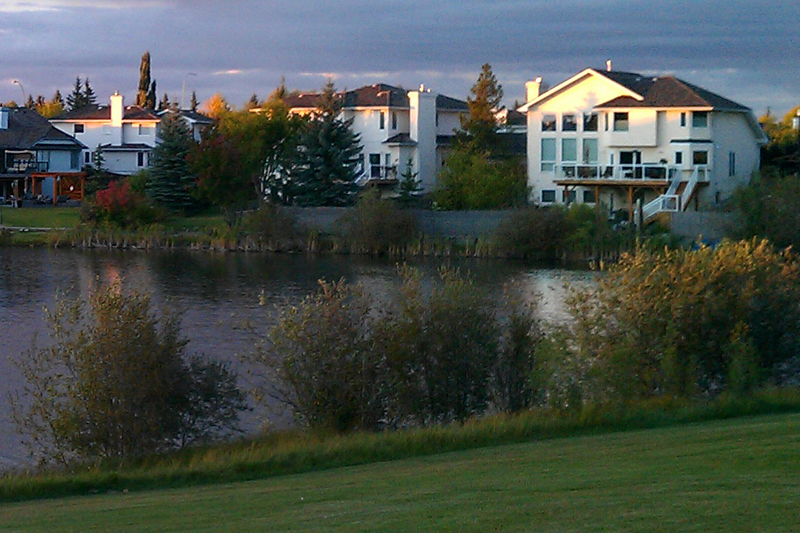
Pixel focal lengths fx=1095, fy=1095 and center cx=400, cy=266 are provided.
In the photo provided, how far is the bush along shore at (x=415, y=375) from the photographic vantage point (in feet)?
61.1

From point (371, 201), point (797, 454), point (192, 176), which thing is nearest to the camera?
point (797, 454)

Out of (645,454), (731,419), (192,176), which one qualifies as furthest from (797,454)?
(192,176)

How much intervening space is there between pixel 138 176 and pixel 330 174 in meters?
16.2

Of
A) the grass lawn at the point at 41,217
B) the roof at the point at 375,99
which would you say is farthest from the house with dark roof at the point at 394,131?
the grass lawn at the point at 41,217

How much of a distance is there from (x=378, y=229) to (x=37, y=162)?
1480 inches

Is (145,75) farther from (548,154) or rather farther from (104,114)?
(548,154)

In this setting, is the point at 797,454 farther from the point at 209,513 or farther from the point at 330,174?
the point at 330,174

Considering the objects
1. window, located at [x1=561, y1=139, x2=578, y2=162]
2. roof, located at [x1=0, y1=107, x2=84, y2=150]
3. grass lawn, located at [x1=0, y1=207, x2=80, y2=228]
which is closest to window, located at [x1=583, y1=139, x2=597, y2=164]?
window, located at [x1=561, y1=139, x2=578, y2=162]

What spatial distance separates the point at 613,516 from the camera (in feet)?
35.7

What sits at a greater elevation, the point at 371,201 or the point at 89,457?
the point at 371,201

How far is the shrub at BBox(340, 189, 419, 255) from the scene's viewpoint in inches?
2598

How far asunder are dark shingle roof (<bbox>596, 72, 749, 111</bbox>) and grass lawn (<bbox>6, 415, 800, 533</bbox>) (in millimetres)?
54361

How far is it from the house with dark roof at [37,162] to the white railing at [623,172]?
1660 inches

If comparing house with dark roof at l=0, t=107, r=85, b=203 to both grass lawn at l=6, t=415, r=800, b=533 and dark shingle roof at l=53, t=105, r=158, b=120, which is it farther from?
grass lawn at l=6, t=415, r=800, b=533
